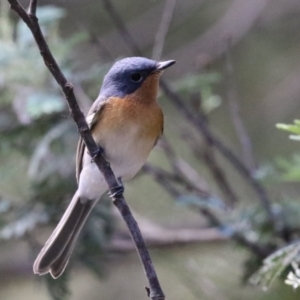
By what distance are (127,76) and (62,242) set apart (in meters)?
0.83

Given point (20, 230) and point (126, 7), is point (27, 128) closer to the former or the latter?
point (20, 230)

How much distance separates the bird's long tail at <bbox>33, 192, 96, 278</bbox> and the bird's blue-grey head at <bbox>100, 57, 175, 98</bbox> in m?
0.59

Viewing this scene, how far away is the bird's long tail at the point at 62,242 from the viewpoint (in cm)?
314

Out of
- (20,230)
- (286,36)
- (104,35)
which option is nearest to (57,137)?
(20,230)

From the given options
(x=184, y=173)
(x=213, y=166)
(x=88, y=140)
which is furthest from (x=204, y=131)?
(x=88, y=140)

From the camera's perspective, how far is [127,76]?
3215 millimetres

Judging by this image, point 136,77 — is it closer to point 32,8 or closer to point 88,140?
→ point 88,140

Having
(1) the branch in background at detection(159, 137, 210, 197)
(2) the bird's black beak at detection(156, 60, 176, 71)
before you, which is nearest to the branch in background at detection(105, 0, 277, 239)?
(1) the branch in background at detection(159, 137, 210, 197)

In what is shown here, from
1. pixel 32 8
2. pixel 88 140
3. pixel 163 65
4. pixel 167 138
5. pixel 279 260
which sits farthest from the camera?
pixel 167 138

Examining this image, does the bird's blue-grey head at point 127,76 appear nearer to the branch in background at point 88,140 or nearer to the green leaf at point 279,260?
the branch in background at point 88,140

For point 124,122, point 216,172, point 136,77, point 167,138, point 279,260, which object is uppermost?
point 167,138

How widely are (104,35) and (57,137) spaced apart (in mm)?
2077

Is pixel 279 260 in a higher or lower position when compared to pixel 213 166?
lower

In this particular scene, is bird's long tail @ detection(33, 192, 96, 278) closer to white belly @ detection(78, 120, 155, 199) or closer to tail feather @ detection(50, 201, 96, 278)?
tail feather @ detection(50, 201, 96, 278)
